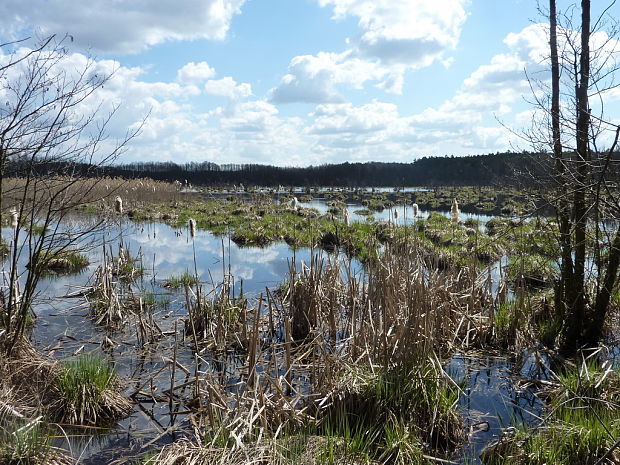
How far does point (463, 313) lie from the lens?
668 cm

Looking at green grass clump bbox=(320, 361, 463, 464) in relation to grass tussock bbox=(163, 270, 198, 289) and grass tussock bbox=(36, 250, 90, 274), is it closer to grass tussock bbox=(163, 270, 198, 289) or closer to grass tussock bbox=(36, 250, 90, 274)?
grass tussock bbox=(163, 270, 198, 289)

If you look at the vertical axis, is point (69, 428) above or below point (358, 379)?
below

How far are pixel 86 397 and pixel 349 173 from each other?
74462 mm

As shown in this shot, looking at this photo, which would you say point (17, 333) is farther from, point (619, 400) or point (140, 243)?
point (140, 243)

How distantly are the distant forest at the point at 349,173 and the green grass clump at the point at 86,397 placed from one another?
2456 inches

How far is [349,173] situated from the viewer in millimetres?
77875

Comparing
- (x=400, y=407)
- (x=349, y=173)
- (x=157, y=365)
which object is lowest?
(x=157, y=365)

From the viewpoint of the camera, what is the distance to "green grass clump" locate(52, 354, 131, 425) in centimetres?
459

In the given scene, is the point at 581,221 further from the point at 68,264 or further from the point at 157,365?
the point at 68,264

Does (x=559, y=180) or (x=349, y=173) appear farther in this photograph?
(x=349, y=173)

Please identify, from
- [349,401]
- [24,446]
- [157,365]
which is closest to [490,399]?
[349,401]

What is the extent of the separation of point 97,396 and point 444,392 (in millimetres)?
3273

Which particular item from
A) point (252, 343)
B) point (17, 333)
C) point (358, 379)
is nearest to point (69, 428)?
point (17, 333)

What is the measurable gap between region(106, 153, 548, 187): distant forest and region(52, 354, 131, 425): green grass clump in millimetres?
62387
